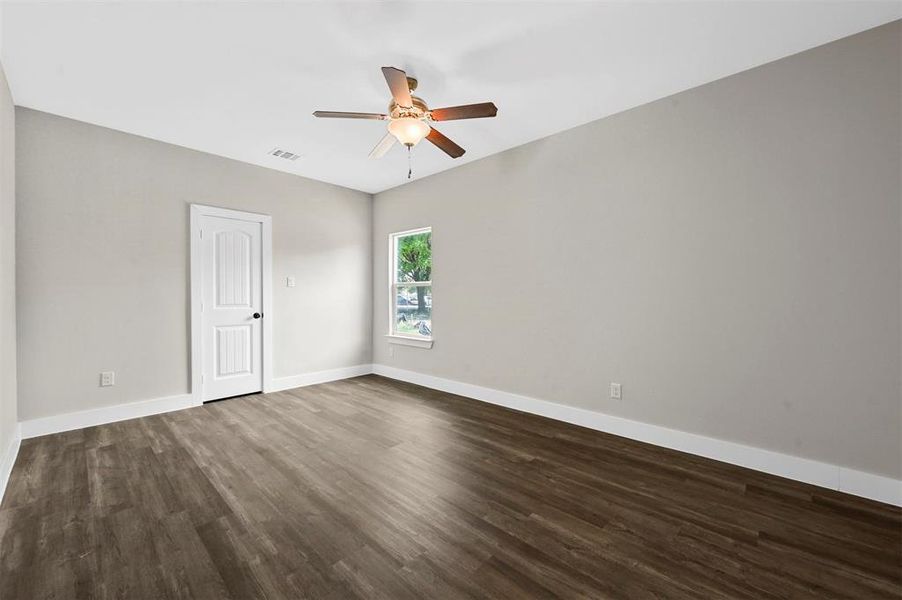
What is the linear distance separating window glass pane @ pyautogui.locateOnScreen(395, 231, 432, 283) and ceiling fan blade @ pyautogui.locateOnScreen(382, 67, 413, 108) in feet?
8.16

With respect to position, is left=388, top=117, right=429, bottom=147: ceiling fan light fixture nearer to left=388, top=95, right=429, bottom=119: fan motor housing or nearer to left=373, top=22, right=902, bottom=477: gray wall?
left=388, top=95, right=429, bottom=119: fan motor housing

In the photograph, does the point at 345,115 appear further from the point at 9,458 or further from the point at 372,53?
the point at 9,458

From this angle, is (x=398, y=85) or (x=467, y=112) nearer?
(x=398, y=85)

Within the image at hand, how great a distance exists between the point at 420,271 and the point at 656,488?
11.6ft

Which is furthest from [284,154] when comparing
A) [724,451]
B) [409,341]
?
[724,451]

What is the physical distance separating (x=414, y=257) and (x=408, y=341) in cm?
114

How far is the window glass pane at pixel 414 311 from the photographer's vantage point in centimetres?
494

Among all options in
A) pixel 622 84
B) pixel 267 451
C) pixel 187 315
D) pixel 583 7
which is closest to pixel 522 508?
pixel 267 451

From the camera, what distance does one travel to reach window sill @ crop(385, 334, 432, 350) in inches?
188

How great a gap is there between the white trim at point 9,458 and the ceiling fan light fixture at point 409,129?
3170 millimetres

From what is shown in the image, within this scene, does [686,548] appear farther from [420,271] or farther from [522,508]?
[420,271]

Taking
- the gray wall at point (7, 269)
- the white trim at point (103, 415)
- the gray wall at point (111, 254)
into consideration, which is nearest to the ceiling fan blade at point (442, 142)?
the gray wall at point (111, 254)

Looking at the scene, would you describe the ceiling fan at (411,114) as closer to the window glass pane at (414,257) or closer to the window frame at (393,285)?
the window glass pane at (414,257)

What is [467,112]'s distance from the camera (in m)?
2.40
